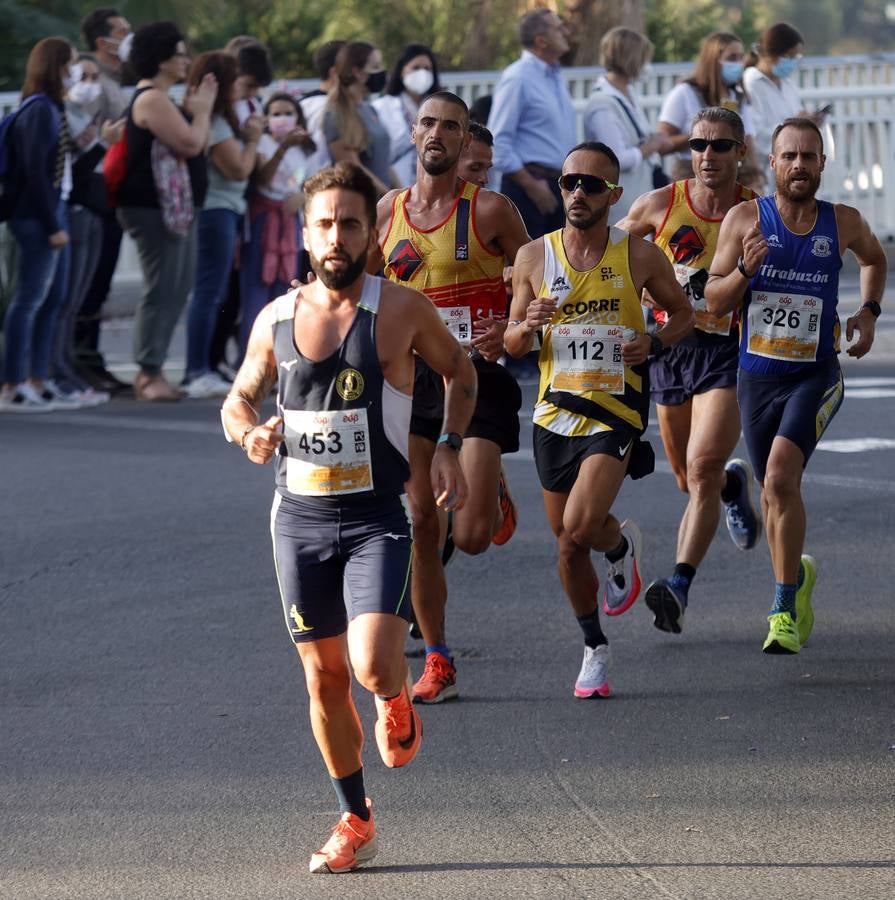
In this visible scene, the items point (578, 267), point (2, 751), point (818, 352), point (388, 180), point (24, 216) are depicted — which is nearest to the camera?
point (2, 751)

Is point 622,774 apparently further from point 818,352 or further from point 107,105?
point 107,105

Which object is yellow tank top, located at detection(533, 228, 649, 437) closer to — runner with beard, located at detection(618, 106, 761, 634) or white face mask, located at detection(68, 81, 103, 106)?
runner with beard, located at detection(618, 106, 761, 634)

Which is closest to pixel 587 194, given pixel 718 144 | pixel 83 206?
pixel 718 144

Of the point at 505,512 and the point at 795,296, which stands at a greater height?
the point at 795,296

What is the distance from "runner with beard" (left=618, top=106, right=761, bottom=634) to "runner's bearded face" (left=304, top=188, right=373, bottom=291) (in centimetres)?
286

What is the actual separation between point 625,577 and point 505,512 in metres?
0.55

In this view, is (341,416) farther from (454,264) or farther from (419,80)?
(419,80)

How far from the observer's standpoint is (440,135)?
702cm

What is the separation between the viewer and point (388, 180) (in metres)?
14.8

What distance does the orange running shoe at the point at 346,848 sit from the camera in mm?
4988

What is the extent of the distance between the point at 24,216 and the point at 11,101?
6.01 metres

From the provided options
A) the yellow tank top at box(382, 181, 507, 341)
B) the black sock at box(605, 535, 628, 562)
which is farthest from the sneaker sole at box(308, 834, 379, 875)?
the yellow tank top at box(382, 181, 507, 341)

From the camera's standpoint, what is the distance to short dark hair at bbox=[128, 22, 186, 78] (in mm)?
→ 12977

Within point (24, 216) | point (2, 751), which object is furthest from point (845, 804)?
point (24, 216)
